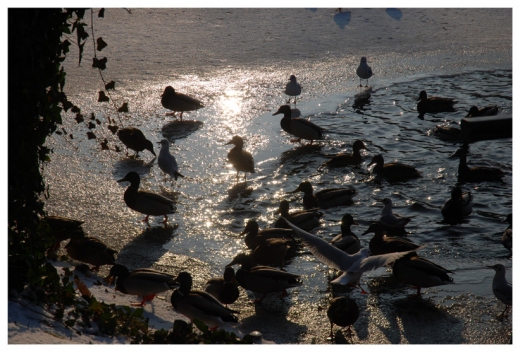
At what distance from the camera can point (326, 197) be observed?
343 inches

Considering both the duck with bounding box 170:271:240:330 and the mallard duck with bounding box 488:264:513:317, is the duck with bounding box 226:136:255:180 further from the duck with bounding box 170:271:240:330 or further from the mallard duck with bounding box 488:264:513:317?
the mallard duck with bounding box 488:264:513:317

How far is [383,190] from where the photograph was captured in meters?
9.44

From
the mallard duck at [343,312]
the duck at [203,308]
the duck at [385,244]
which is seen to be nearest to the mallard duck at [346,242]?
the duck at [385,244]

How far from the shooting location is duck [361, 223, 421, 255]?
7281 millimetres

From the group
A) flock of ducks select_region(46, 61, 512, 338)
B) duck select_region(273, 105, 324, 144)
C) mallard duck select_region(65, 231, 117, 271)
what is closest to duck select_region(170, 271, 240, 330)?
flock of ducks select_region(46, 61, 512, 338)

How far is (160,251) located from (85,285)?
53.8 inches

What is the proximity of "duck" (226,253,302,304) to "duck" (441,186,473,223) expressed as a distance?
2.88 m

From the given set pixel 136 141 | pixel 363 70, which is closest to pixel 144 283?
pixel 136 141

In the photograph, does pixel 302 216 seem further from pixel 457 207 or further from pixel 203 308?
pixel 203 308

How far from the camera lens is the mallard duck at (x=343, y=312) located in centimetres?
561

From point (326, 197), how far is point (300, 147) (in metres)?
2.68

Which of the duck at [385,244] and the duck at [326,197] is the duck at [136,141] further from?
the duck at [385,244]

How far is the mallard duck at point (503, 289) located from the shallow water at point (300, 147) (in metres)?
0.14

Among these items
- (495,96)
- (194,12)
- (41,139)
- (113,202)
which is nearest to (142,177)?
(113,202)
